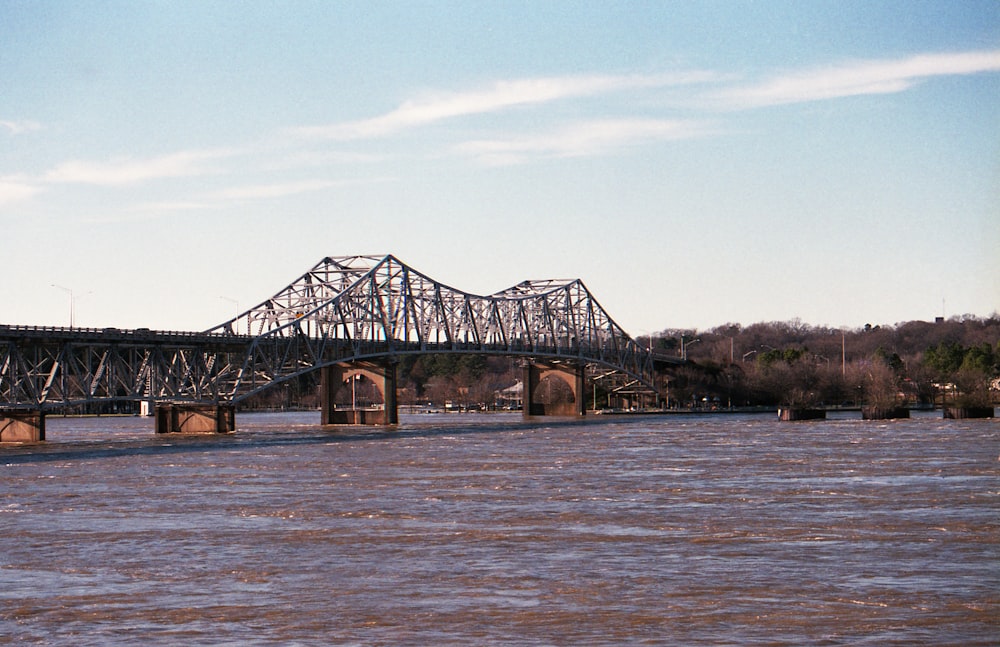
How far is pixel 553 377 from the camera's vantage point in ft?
620

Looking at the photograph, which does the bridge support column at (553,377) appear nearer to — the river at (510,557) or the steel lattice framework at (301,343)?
the steel lattice framework at (301,343)

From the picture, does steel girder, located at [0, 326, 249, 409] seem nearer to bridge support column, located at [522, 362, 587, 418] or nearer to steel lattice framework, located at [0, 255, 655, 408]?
steel lattice framework, located at [0, 255, 655, 408]

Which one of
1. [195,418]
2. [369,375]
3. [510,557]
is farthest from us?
[369,375]

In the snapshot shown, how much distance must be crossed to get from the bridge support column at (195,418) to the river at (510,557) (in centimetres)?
6372

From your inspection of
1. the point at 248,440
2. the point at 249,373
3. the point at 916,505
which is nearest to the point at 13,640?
the point at 916,505

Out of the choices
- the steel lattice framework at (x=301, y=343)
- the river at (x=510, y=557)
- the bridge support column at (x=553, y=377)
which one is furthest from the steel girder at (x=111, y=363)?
the bridge support column at (x=553, y=377)

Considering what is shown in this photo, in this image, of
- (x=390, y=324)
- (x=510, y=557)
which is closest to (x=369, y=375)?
(x=390, y=324)

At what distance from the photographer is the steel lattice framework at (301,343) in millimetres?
101250

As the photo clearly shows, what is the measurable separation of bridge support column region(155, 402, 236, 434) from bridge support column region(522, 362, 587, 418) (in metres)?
61.1

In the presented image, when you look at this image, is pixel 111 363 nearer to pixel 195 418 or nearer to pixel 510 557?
pixel 195 418

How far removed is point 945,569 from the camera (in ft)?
→ 85.8

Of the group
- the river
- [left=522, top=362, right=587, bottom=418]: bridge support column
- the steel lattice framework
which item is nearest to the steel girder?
the steel lattice framework

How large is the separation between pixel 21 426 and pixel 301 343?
33.4 meters

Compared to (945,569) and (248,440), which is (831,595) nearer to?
(945,569)
